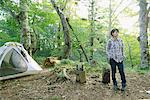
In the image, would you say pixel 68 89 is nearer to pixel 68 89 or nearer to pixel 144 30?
pixel 68 89

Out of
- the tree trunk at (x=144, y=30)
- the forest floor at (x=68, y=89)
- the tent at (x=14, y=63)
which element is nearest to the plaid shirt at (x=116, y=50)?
the forest floor at (x=68, y=89)

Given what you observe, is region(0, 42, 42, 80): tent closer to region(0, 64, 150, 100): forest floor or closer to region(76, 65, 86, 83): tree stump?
region(0, 64, 150, 100): forest floor

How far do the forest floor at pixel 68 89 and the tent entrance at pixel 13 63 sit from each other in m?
0.66

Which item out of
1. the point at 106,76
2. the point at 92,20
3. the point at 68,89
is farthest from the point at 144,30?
the point at 92,20

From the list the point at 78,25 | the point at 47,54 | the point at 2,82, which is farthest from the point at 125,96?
the point at 47,54

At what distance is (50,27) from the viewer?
19797 mm

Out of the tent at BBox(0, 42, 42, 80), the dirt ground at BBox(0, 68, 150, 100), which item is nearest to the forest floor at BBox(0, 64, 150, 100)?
the dirt ground at BBox(0, 68, 150, 100)

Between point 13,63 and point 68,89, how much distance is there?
316 centimetres

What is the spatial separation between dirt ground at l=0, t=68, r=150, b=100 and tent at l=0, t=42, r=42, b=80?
60 centimetres

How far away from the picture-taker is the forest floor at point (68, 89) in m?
5.64

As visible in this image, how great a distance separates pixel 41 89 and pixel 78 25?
12528mm

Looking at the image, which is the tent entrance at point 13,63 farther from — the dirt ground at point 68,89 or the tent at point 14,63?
the dirt ground at point 68,89

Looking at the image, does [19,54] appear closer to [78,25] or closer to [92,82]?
[92,82]

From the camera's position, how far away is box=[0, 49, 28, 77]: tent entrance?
26.8 ft
